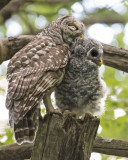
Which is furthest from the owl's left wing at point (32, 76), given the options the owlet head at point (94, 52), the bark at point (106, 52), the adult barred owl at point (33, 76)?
the bark at point (106, 52)

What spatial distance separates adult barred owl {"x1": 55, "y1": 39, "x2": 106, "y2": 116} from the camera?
11.7 ft

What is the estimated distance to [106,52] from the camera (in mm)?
4062

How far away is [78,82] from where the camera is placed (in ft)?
11.7

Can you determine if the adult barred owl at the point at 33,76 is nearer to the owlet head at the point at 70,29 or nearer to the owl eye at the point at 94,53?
the owlet head at the point at 70,29

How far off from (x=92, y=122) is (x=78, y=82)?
810 mm

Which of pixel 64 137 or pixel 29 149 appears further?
pixel 29 149

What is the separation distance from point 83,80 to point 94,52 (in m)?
0.29

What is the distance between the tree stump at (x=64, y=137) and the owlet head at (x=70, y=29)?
1.37 metres

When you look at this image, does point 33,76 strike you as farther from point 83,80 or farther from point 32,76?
point 83,80

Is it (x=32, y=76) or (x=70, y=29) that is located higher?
(x=70, y=29)

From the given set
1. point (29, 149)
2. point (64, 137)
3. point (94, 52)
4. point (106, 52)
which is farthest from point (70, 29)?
point (64, 137)

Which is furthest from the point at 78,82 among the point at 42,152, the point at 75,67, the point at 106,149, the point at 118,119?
the point at 118,119

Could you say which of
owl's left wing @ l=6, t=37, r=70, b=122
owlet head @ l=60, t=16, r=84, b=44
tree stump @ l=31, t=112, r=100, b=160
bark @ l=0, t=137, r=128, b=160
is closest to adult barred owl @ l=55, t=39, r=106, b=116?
owl's left wing @ l=6, t=37, r=70, b=122

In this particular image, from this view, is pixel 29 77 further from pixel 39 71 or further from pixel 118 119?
pixel 118 119
